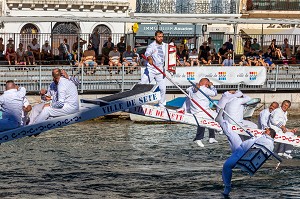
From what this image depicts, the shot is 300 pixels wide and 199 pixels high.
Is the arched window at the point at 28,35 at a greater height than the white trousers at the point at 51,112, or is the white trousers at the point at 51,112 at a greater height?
the arched window at the point at 28,35

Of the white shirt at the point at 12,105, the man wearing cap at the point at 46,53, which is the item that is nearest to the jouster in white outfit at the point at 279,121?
the white shirt at the point at 12,105

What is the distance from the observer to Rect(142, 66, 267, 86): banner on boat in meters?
42.3

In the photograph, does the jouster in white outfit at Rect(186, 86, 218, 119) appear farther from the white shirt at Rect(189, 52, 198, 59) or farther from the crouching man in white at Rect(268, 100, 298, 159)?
the white shirt at Rect(189, 52, 198, 59)

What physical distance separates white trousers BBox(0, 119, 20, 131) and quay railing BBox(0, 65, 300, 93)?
45.5 feet

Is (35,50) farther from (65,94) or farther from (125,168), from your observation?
(65,94)

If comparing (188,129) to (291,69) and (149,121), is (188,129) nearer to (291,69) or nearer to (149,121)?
(149,121)

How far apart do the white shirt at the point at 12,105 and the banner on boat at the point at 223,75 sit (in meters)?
15.6

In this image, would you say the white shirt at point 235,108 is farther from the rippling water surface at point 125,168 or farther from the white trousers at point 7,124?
the white trousers at point 7,124

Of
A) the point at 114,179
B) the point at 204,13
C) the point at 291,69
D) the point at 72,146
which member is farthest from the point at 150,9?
the point at 114,179

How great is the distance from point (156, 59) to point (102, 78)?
12332 millimetres

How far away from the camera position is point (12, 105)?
26719mm

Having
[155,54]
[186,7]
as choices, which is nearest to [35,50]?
[155,54]

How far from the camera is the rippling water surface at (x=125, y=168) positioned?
29.1 meters

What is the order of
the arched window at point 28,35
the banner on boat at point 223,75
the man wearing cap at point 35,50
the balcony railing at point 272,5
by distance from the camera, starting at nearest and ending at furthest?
1. the banner on boat at point 223,75
2. the man wearing cap at point 35,50
3. the arched window at point 28,35
4. the balcony railing at point 272,5
